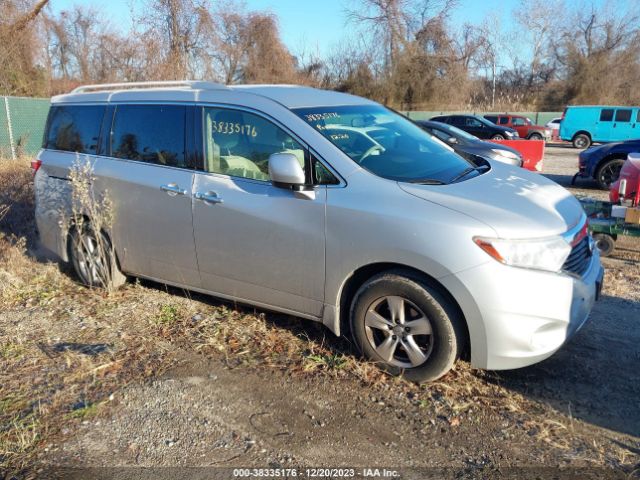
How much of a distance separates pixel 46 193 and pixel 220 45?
1761cm

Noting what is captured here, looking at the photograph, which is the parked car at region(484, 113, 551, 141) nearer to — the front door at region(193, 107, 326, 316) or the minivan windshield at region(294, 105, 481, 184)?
the minivan windshield at region(294, 105, 481, 184)

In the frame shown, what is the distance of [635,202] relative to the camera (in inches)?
242

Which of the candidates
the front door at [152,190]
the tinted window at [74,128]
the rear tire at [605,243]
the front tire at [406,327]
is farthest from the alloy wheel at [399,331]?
the rear tire at [605,243]

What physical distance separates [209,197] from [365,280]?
4.47ft

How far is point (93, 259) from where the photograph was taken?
5.28m

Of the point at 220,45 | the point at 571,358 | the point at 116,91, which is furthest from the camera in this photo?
the point at 220,45

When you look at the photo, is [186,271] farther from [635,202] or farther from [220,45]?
[220,45]

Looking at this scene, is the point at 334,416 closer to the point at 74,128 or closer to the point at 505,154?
the point at 74,128

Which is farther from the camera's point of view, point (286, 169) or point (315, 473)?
point (286, 169)

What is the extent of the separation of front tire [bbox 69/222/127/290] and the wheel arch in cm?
242

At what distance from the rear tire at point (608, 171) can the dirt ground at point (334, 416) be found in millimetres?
8244

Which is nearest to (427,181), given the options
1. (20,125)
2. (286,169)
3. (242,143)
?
(286,169)

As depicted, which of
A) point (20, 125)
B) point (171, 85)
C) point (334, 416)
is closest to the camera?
point (334, 416)

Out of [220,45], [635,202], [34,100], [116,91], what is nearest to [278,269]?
[116,91]
